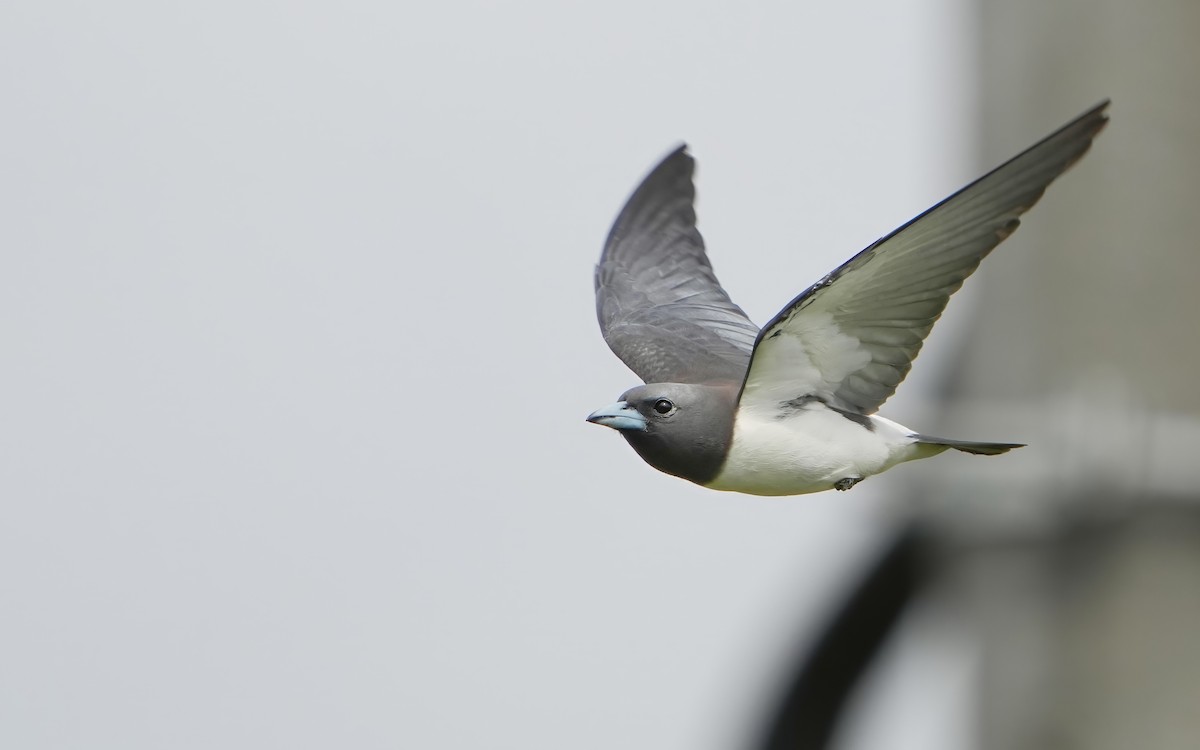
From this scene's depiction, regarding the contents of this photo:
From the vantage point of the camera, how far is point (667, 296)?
4.44 metres

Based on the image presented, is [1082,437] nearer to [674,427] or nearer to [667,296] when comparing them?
[667,296]

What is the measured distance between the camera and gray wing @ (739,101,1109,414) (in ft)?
9.85

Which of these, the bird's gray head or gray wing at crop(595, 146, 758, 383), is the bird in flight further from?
gray wing at crop(595, 146, 758, 383)

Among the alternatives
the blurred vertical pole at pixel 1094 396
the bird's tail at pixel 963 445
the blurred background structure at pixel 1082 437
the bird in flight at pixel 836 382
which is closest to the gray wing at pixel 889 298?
the bird in flight at pixel 836 382

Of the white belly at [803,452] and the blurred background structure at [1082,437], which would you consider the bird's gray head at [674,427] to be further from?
the blurred background structure at [1082,437]

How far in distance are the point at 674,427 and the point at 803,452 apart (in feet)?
0.77

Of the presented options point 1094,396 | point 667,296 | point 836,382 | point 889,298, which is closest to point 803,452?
point 836,382

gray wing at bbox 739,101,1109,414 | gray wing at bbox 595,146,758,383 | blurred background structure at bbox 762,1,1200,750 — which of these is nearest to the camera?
gray wing at bbox 739,101,1109,414

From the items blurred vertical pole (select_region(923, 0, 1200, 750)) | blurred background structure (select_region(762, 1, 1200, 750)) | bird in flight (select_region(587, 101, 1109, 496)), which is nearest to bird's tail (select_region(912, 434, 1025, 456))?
bird in flight (select_region(587, 101, 1109, 496))

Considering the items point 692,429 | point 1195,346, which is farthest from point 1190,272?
point 692,429

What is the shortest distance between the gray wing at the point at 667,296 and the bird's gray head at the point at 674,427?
15.8 inches

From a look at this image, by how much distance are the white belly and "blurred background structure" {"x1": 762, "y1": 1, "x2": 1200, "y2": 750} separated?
1332 mm

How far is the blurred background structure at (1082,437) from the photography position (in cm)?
484

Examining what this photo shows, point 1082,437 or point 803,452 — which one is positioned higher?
point 803,452
